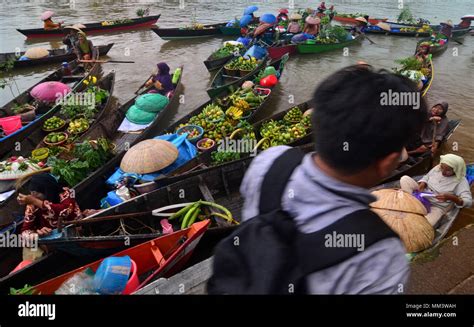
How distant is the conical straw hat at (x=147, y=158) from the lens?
6270mm

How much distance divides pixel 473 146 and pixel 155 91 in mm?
9258

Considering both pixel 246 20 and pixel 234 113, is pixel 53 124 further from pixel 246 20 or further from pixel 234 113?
pixel 246 20

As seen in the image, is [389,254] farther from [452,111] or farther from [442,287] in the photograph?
[452,111]

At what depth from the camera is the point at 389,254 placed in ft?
3.93

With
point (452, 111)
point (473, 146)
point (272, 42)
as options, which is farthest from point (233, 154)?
point (272, 42)

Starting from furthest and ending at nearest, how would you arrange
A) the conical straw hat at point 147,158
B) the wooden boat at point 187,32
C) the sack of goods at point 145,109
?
the wooden boat at point 187,32
the sack of goods at point 145,109
the conical straw hat at point 147,158

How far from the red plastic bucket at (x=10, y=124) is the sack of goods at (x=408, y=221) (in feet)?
27.5

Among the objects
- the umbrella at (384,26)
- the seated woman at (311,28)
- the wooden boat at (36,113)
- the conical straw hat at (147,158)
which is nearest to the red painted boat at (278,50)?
the seated woman at (311,28)

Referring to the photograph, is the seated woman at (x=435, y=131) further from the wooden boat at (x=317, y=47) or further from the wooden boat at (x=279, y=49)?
the wooden boat at (x=317, y=47)

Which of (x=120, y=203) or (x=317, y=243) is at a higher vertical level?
(x=317, y=243)

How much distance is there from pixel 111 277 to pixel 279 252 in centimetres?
361

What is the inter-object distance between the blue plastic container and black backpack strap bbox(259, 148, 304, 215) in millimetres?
3432

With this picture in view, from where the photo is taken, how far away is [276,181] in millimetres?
1410
